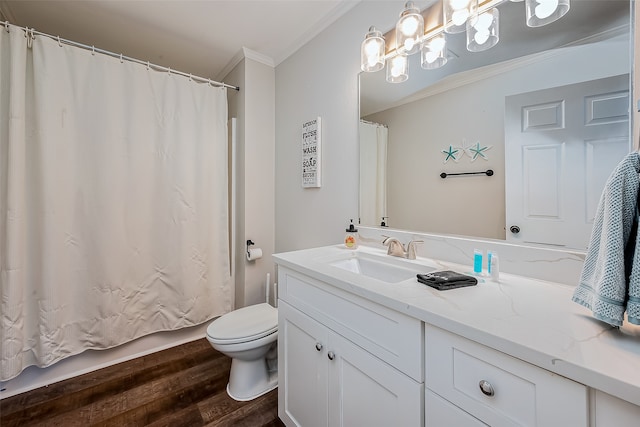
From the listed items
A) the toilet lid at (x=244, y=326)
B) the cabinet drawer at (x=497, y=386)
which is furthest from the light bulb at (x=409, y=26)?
the toilet lid at (x=244, y=326)

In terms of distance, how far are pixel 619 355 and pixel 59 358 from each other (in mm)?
2478

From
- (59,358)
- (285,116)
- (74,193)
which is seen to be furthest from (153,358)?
(285,116)

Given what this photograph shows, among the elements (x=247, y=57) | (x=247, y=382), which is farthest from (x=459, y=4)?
(x=247, y=382)

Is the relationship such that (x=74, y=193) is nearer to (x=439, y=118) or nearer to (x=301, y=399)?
(x=301, y=399)

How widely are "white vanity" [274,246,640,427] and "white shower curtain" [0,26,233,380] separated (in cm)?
121

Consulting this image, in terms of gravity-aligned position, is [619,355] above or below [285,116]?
below

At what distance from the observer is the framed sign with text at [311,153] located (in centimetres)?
183

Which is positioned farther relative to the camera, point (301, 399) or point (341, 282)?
point (301, 399)

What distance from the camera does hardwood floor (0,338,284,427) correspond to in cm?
138

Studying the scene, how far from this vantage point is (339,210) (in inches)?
68.0

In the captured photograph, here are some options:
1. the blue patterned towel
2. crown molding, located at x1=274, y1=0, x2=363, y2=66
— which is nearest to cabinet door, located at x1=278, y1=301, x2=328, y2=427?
the blue patterned towel

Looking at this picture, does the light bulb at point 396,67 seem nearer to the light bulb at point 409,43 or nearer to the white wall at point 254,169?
the light bulb at point 409,43

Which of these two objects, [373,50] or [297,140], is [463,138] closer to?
[373,50]

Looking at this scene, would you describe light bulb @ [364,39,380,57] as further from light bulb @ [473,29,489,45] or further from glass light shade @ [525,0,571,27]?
glass light shade @ [525,0,571,27]
